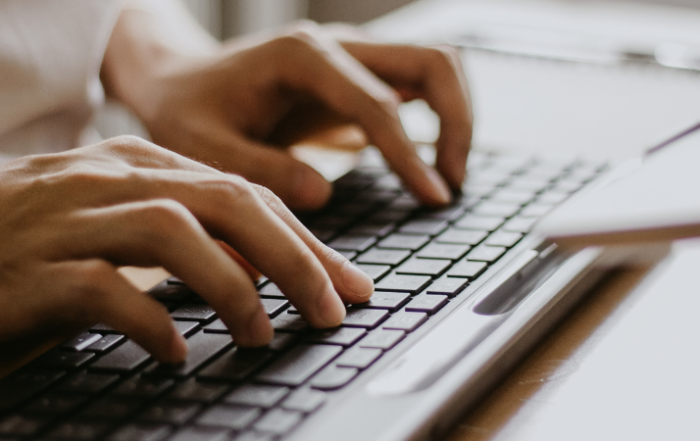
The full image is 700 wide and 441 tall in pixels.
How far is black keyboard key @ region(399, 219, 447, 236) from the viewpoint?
54 cm

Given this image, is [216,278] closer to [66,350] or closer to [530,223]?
[66,350]

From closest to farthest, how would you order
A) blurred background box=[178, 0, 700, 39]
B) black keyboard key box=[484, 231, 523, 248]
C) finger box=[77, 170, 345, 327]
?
finger box=[77, 170, 345, 327], black keyboard key box=[484, 231, 523, 248], blurred background box=[178, 0, 700, 39]

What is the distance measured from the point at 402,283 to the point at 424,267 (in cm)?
3

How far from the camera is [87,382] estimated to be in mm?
344

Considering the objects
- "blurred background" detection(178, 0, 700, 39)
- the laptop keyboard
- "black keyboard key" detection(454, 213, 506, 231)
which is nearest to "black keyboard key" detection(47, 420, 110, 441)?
the laptop keyboard

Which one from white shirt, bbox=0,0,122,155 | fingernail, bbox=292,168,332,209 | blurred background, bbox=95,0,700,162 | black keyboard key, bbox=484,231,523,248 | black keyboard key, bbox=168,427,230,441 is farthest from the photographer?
blurred background, bbox=95,0,700,162

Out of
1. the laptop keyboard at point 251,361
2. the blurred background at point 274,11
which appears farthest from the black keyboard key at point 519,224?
the blurred background at point 274,11

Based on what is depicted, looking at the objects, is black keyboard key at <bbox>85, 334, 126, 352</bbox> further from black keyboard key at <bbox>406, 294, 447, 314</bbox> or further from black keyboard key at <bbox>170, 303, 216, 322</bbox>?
black keyboard key at <bbox>406, 294, 447, 314</bbox>

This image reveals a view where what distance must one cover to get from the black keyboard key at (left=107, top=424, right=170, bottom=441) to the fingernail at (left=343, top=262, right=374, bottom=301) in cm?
14

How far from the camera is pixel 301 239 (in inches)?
17.0

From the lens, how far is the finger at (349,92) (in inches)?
25.4

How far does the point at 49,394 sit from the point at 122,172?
13 cm

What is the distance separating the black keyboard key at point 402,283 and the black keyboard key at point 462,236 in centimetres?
7

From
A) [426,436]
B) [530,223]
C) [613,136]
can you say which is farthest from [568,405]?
[613,136]
